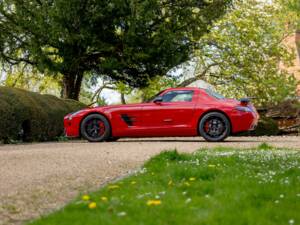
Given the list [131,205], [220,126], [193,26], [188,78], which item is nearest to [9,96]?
[220,126]

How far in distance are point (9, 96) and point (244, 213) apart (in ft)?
40.3

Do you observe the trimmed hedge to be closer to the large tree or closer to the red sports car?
the red sports car

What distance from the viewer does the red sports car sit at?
14.6 m

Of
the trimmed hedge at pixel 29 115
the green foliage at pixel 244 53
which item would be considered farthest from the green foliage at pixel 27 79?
the trimmed hedge at pixel 29 115

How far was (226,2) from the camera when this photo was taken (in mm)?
24031

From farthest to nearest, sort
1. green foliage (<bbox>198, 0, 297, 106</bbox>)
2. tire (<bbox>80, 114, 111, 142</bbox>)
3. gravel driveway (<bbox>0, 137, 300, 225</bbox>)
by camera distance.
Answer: green foliage (<bbox>198, 0, 297, 106</bbox>)
tire (<bbox>80, 114, 111, 142</bbox>)
gravel driveway (<bbox>0, 137, 300, 225</bbox>)

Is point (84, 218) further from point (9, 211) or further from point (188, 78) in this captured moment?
point (188, 78)

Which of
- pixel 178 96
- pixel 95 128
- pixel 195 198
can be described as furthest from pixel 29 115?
pixel 195 198

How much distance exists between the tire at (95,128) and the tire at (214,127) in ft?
8.64

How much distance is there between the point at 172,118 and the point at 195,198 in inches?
382

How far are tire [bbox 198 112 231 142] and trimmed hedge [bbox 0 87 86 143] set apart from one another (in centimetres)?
513

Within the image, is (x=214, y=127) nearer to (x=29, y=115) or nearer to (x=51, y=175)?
(x=29, y=115)

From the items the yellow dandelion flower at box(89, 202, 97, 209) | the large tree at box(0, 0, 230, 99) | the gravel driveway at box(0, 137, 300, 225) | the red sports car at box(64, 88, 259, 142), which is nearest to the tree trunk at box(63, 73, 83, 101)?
the large tree at box(0, 0, 230, 99)

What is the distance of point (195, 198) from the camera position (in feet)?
17.3
